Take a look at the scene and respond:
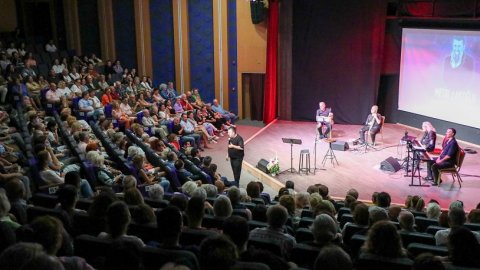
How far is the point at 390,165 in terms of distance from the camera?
10500 millimetres

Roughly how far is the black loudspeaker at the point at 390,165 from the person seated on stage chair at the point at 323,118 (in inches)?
91.8

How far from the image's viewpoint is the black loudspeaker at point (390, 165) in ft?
34.3

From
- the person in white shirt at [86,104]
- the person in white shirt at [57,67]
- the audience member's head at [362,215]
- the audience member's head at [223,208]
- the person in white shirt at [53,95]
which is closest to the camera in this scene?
the audience member's head at [223,208]

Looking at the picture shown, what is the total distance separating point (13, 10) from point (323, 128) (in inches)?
383

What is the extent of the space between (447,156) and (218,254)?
761 centimetres

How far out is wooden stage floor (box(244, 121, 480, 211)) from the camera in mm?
9406

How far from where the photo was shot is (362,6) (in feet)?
45.9

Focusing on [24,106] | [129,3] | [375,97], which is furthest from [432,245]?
[129,3]

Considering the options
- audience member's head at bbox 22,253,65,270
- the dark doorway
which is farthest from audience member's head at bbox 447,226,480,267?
the dark doorway

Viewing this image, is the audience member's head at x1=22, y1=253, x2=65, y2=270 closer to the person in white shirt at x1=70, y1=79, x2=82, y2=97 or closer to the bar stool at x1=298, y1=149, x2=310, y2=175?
the bar stool at x1=298, y1=149, x2=310, y2=175

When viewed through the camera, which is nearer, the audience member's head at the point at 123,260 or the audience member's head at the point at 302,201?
the audience member's head at the point at 123,260

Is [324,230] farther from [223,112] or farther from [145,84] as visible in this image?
[145,84]

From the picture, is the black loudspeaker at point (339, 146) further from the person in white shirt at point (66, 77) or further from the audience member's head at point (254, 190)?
the person in white shirt at point (66, 77)

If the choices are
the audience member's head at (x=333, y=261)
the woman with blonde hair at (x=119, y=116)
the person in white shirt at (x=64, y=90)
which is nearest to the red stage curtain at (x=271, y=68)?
the woman with blonde hair at (x=119, y=116)
